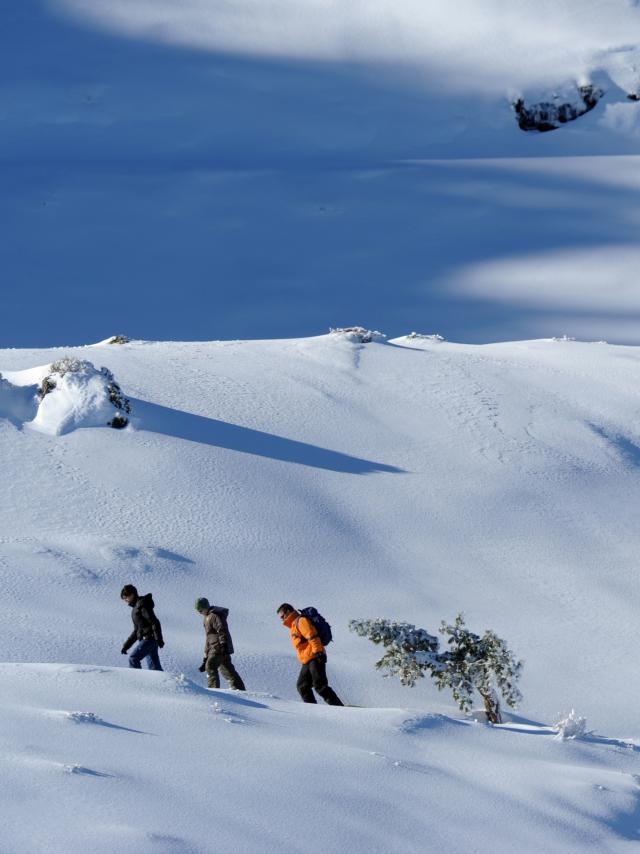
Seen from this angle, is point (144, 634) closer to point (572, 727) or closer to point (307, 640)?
point (307, 640)

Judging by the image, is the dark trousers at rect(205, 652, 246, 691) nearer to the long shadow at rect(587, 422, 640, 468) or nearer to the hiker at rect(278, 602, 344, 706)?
the hiker at rect(278, 602, 344, 706)

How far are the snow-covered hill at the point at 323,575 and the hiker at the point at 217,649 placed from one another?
600 millimetres

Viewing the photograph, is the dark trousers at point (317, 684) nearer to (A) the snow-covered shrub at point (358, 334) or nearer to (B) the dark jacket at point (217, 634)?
(B) the dark jacket at point (217, 634)

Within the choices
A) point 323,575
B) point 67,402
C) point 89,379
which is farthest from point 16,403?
point 323,575

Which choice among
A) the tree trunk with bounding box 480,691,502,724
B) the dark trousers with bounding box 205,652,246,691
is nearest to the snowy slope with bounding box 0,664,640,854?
the dark trousers with bounding box 205,652,246,691

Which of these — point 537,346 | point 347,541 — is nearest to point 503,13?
point 537,346

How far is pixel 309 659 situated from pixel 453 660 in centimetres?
247

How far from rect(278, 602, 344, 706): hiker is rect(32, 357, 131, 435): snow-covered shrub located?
35.6ft

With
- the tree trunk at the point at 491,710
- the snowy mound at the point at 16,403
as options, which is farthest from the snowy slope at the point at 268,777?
the snowy mound at the point at 16,403

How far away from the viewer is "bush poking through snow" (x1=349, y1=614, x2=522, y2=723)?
15.0 metres

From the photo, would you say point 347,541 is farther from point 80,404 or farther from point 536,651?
point 80,404

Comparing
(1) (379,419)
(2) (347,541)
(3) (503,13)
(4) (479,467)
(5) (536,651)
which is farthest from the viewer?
(3) (503,13)

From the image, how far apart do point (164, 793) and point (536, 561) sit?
42.8 feet

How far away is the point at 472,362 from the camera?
3114cm
